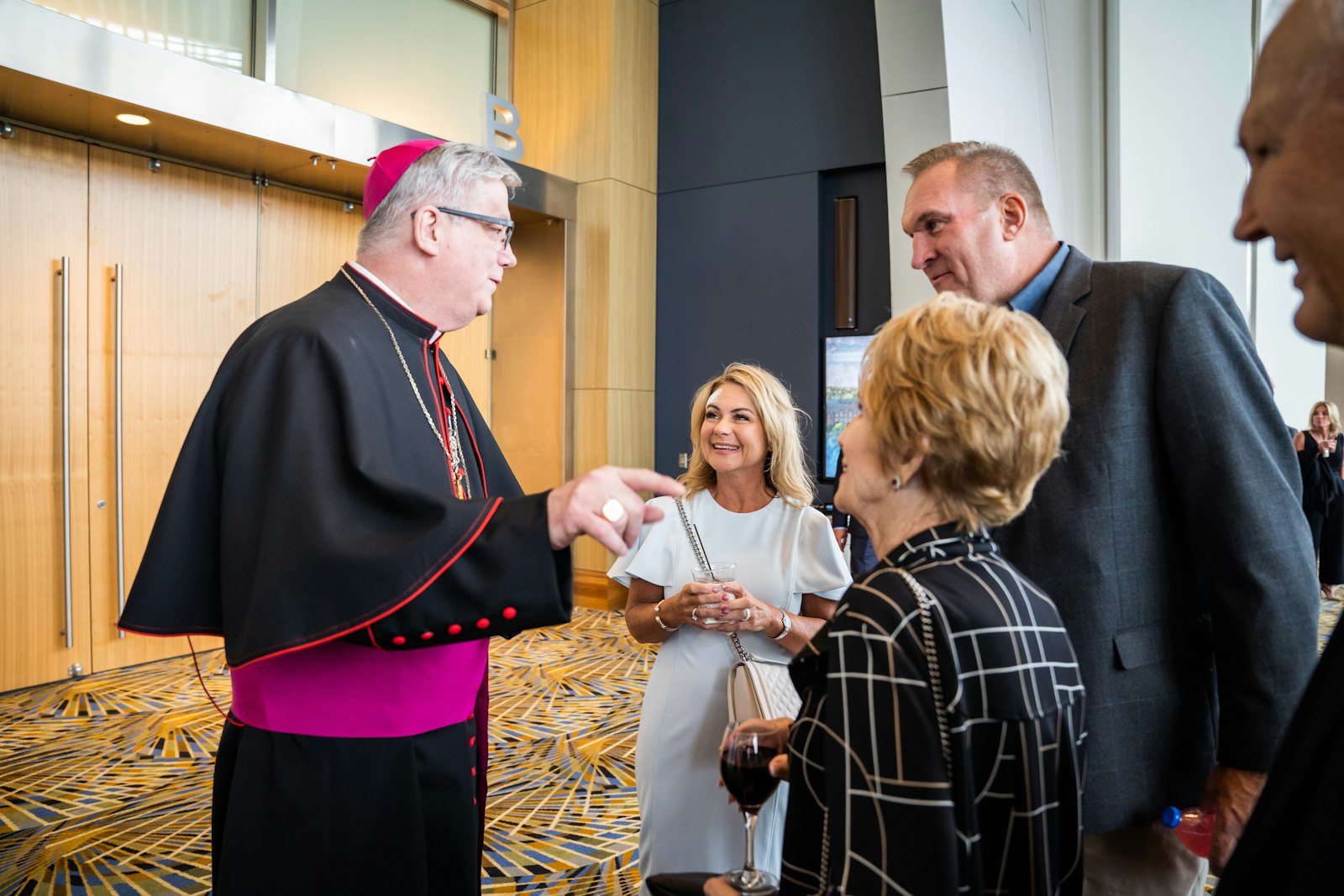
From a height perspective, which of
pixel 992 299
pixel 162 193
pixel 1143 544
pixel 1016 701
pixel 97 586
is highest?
pixel 162 193

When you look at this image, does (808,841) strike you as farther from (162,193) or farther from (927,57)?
(927,57)

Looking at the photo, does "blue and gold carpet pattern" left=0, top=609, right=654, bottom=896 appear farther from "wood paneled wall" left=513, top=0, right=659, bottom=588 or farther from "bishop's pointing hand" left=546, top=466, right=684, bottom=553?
"wood paneled wall" left=513, top=0, right=659, bottom=588

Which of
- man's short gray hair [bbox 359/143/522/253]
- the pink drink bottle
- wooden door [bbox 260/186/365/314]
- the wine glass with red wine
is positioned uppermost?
wooden door [bbox 260/186/365/314]

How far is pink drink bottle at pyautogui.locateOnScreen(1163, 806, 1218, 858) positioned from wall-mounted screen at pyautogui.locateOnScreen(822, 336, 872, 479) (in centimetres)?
596

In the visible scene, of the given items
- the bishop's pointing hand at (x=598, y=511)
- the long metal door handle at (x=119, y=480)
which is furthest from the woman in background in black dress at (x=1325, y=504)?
the long metal door handle at (x=119, y=480)

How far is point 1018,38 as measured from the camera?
6512 millimetres

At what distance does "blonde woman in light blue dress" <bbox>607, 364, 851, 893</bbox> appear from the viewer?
2.29 meters

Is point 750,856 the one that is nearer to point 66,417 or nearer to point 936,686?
point 936,686

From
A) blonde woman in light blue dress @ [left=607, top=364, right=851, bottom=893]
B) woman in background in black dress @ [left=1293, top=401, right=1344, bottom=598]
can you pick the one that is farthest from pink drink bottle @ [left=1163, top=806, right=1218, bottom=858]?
woman in background in black dress @ [left=1293, top=401, right=1344, bottom=598]

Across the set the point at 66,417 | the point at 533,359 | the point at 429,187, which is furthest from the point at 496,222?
the point at 533,359

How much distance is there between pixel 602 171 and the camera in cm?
798

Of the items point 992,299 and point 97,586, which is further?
point 97,586

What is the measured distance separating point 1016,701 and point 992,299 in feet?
3.13

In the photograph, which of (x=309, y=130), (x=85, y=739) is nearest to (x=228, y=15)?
(x=309, y=130)
